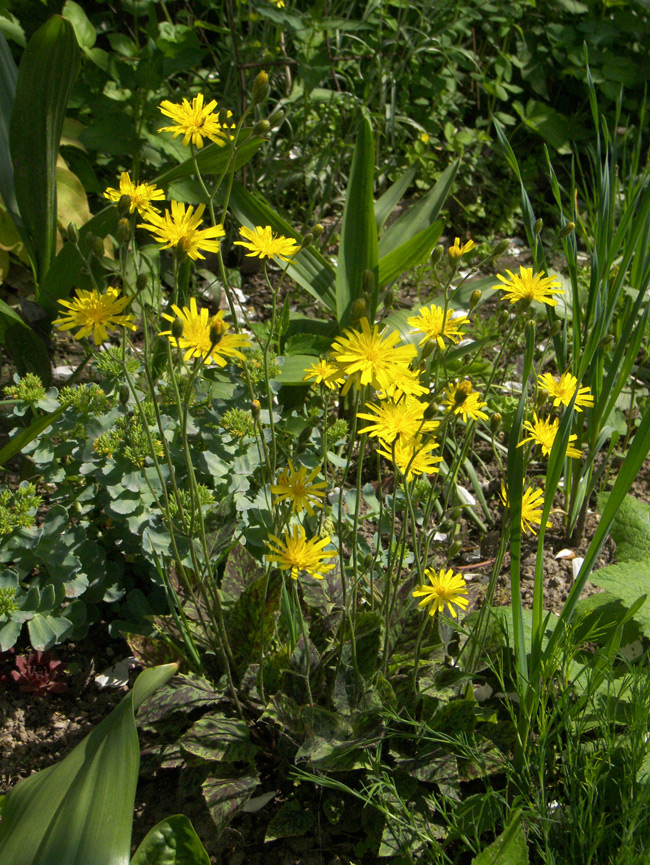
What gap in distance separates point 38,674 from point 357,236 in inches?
58.9

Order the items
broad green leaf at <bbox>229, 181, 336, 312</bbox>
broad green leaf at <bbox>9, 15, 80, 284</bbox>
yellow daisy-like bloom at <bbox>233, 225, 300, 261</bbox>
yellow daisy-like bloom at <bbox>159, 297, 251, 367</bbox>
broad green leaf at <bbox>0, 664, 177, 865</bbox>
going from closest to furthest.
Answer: broad green leaf at <bbox>0, 664, 177, 865</bbox>, yellow daisy-like bloom at <bbox>159, 297, 251, 367</bbox>, yellow daisy-like bloom at <bbox>233, 225, 300, 261</bbox>, broad green leaf at <bbox>9, 15, 80, 284</bbox>, broad green leaf at <bbox>229, 181, 336, 312</bbox>

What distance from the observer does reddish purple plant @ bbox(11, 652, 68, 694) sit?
1.60 metres

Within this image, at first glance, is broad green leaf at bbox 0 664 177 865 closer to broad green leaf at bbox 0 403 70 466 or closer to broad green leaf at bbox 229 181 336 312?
broad green leaf at bbox 0 403 70 466

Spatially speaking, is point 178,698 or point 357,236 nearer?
point 178,698

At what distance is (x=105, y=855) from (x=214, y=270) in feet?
7.39

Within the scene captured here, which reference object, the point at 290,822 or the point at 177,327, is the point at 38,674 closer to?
the point at 290,822

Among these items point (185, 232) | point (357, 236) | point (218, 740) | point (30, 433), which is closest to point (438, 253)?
point (185, 232)

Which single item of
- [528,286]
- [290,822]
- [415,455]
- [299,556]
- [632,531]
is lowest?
[290,822]

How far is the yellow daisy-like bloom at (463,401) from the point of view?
1.08m

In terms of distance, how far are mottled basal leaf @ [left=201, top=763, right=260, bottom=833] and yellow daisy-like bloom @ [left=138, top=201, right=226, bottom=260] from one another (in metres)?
0.88

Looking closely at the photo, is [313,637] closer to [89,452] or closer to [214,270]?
[89,452]

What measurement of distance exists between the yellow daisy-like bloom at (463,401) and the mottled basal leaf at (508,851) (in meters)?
0.60

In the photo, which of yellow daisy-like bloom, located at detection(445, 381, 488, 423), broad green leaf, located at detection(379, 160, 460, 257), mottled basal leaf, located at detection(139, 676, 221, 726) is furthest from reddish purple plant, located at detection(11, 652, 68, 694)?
broad green leaf, located at detection(379, 160, 460, 257)

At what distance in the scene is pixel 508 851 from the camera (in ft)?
3.60
